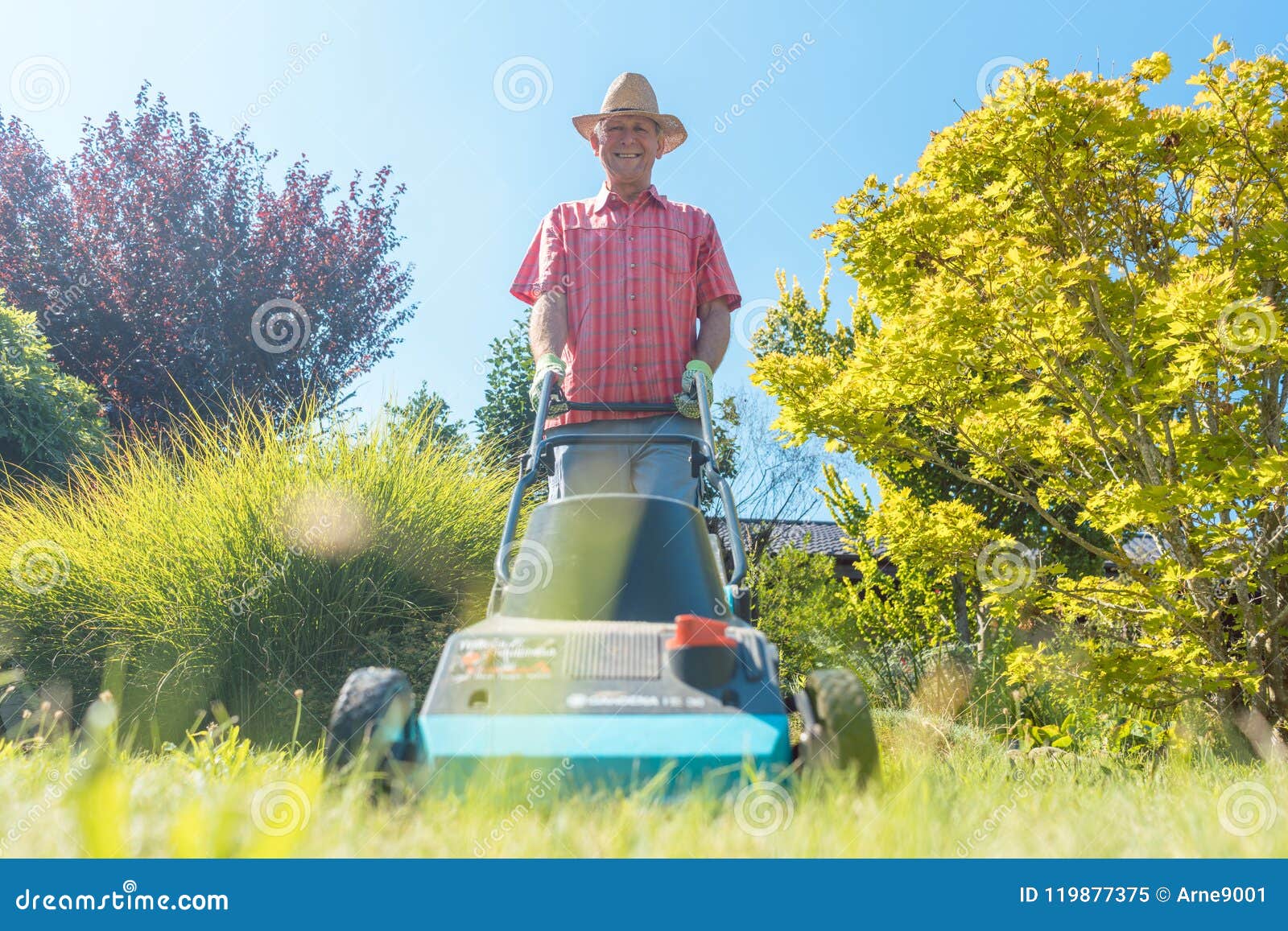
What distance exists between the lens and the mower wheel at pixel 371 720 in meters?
1.91

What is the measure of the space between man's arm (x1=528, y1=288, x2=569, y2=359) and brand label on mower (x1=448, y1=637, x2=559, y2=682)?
5.43 feet

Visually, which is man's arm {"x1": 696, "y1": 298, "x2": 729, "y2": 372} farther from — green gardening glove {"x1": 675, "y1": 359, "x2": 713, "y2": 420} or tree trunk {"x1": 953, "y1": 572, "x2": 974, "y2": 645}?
tree trunk {"x1": 953, "y1": 572, "x2": 974, "y2": 645}

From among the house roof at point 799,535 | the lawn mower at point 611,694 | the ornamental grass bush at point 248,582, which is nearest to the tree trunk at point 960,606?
the house roof at point 799,535

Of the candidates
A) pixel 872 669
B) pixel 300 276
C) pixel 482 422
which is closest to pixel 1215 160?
pixel 872 669

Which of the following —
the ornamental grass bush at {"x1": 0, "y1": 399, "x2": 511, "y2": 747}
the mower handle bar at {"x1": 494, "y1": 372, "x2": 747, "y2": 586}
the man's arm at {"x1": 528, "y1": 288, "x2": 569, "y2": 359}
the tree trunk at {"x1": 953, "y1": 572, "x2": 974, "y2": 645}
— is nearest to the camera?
the mower handle bar at {"x1": 494, "y1": 372, "x2": 747, "y2": 586}

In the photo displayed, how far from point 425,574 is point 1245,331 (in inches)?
167

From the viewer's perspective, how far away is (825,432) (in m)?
5.43
